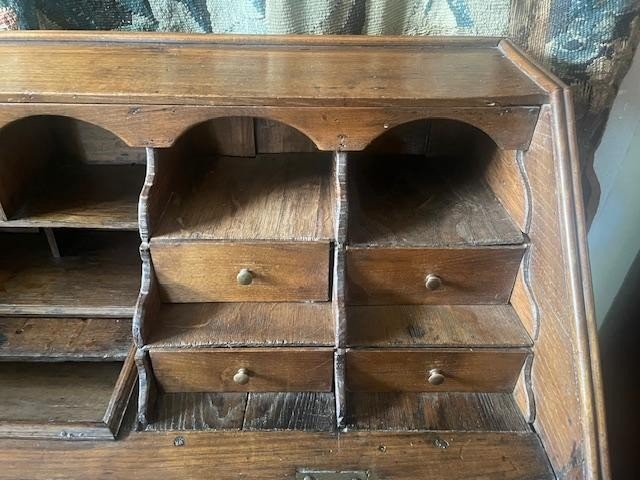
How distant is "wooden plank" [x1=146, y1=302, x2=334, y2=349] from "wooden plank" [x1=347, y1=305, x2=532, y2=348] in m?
0.06

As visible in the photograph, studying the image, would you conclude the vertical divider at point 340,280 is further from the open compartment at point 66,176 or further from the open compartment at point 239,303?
the open compartment at point 66,176

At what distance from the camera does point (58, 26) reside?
113cm

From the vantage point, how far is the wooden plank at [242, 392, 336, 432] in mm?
945

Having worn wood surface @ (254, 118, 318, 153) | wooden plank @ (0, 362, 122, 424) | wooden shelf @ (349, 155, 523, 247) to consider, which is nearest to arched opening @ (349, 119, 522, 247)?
wooden shelf @ (349, 155, 523, 247)

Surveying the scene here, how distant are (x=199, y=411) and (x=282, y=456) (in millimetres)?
179

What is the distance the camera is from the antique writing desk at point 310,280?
818 mm

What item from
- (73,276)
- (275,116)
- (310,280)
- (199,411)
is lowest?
(199,411)

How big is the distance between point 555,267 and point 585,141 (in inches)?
18.6

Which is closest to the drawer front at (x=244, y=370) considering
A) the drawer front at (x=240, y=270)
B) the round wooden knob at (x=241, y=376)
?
the round wooden knob at (x=241, y=376)

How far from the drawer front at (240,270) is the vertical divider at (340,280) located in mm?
30

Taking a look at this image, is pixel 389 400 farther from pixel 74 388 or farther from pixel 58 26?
pixel 58 26

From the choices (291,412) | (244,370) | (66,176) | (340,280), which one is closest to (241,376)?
(244,370)

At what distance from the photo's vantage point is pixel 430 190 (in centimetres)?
108

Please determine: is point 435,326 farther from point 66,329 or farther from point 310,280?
point 66,329
